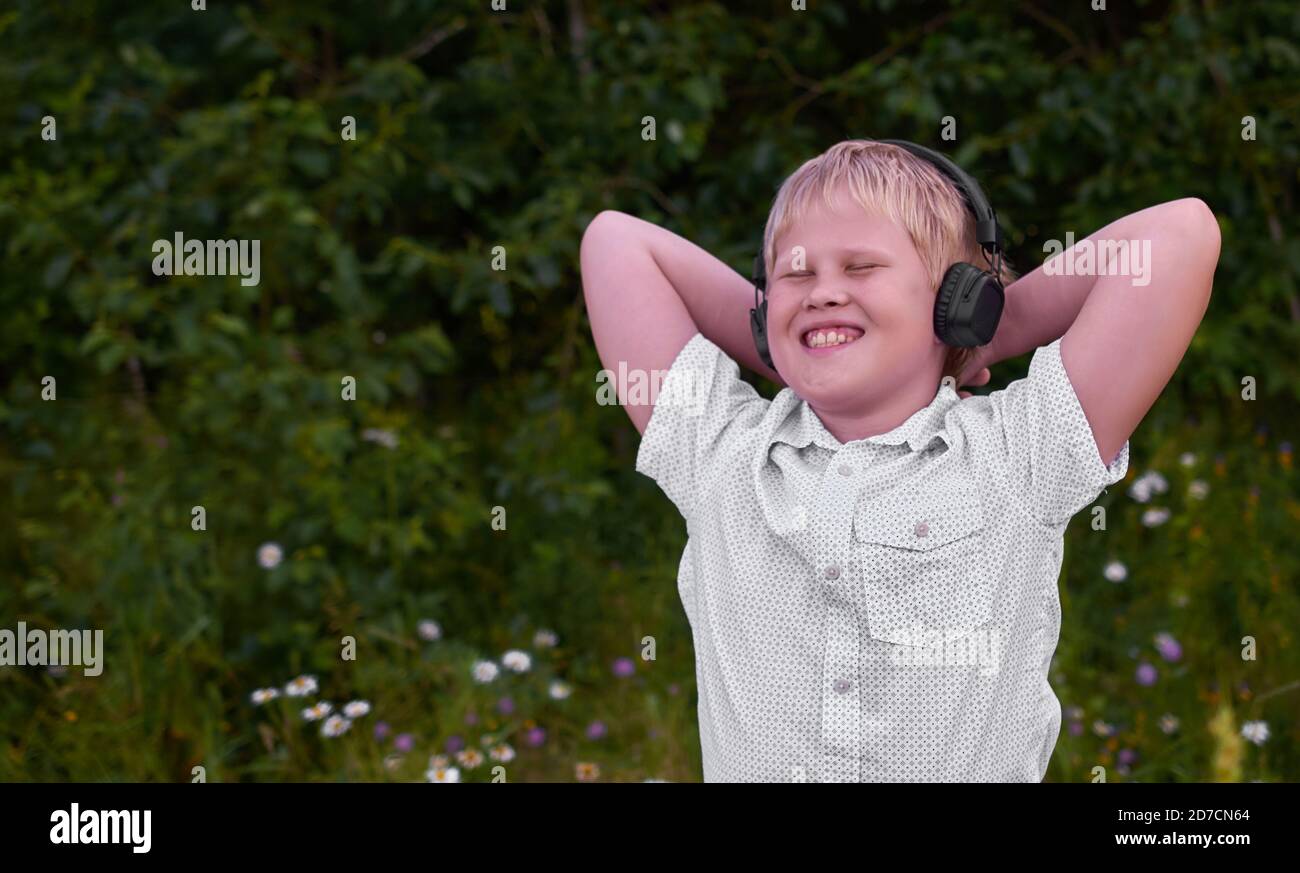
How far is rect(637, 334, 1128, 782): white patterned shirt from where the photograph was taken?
1396 millimetres

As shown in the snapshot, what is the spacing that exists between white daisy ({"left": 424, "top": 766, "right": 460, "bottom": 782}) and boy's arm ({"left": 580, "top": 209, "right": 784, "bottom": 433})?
128cm

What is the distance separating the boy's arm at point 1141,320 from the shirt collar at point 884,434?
163 millimetres

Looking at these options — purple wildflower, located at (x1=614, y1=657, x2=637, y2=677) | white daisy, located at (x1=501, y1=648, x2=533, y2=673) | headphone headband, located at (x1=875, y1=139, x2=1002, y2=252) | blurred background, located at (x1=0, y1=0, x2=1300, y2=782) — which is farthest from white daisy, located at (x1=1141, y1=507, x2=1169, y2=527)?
headphone headband, located at (x1=875, y1=139, x2=1002, y2=252)

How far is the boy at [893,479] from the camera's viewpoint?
1.38 m

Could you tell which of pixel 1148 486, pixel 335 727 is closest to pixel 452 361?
pixel 335 727

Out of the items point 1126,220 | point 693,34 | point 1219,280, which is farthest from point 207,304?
point 1219,280

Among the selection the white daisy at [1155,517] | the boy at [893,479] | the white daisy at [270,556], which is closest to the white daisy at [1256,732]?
the white daisy at [1155,517]

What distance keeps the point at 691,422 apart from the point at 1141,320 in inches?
20.9

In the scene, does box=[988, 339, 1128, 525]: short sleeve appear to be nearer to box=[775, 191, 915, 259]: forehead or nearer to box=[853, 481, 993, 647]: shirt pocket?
box=[853, 481, 993, 647]: shirt pocket

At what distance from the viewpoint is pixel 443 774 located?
2.61 m

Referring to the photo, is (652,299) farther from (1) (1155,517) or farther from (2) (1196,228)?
(1) (1155,517)

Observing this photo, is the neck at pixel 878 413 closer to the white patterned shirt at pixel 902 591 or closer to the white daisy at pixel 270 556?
the white patterned shirt at pixel 902 591

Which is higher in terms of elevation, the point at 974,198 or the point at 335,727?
the point at 974,198
